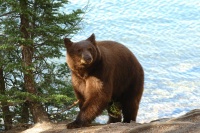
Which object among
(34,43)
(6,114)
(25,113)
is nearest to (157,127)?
(34,43)

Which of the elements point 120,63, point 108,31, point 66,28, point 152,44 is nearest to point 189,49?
point 152,44

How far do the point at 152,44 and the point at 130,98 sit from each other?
25399 mm

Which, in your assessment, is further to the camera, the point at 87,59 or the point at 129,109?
the point at 129,109

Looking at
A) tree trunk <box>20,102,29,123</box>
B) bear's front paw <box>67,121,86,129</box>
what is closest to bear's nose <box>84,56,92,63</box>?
bear's front paw <box>67,121,86,129</box>

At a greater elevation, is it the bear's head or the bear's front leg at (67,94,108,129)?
the bear's head

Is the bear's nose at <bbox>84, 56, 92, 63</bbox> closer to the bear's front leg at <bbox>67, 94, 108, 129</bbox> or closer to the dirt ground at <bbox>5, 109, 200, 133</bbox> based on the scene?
the bear's front leg at <bbox>67, 94, 108, 129</bbox>

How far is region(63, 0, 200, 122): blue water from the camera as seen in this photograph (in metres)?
25.8

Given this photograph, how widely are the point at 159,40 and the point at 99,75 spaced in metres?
28.3

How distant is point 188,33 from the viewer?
35.8 metres

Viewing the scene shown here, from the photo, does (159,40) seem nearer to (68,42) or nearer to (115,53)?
(115,53)

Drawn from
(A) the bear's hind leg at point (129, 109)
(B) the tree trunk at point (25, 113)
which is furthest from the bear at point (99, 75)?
(B) the tree trunk at point (25, 113)

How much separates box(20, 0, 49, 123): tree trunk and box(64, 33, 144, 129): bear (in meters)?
1.96

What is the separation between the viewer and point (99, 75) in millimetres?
6562

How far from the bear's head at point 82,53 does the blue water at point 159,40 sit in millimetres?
13527
